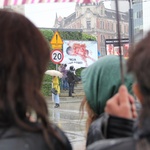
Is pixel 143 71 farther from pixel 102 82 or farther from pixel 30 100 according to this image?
pixel 102 82

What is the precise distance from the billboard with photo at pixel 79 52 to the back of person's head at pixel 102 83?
68.8 ft

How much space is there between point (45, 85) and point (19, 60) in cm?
2066

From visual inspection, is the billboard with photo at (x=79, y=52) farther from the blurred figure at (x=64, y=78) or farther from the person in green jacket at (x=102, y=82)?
the person in green jacket at (x=102, y=82)

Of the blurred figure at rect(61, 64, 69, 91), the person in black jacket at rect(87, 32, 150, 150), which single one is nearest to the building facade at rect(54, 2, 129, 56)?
the blurred figure at rect(61, 64, 69, 91)

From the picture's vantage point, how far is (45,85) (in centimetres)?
2181

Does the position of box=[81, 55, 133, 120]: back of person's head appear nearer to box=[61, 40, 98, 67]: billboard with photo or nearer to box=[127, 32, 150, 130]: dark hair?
box=[127, 32, 150, 130]: dark hair

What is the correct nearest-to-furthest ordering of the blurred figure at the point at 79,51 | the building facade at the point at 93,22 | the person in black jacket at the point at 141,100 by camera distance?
the person in black jacket at the point at 141,100 → the blurred figure at the point at 79,51 → the building facade at the point at 93,22

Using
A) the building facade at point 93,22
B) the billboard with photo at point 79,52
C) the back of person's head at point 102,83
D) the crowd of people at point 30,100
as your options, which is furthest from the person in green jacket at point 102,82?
the building facade at point 93,22

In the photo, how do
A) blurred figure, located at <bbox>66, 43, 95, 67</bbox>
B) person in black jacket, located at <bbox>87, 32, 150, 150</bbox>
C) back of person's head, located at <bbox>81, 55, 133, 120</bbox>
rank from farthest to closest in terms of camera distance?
blurred figure, located at <bbox>66, 43, 95, 67</bbox>, back of person's head, located at <bbox>81, 55, 133, 120</bbox>, person in black jacket, located at <bbox>87, 32, 150, 150</bbox>

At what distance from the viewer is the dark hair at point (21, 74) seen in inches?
47.4

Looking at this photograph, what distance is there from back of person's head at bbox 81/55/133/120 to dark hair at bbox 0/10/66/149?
0.57 m

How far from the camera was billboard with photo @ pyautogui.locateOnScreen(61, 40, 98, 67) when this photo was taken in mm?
23453

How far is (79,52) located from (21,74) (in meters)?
23.1

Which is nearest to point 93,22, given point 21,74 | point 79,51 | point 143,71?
point 79,51
